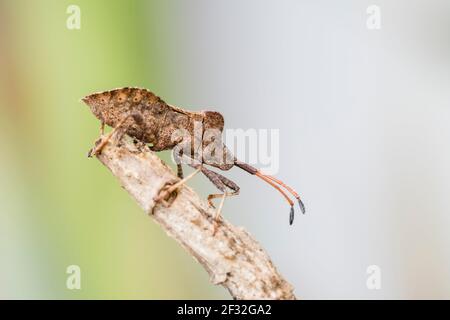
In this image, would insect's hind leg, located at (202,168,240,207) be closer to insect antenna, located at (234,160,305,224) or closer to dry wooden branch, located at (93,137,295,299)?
insect antenna, located at (234,160,305,224)

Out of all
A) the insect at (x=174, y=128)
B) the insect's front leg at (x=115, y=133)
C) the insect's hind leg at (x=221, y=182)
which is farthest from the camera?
the insect's hind leg at (x=221, y=182)

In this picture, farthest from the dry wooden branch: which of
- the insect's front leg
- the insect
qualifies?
the insect

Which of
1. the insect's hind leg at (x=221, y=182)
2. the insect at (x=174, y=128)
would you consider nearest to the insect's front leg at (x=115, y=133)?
the insect at (x=174, y=128)

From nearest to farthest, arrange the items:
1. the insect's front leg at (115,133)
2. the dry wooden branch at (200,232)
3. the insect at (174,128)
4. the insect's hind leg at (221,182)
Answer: the dry wooden branch at (200,232), the insect's front leg at (115,133), the insect at (174,128), the insect's hind leg at (221,182)

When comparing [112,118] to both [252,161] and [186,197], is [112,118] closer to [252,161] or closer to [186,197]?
[186,197]

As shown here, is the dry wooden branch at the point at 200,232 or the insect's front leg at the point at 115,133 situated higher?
the insect's front leg at the point at 115,133

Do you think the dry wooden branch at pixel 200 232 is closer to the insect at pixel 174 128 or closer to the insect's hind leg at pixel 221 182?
the insect at pixel 174 128
